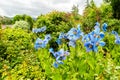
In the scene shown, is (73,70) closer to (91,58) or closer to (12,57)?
(91,58)

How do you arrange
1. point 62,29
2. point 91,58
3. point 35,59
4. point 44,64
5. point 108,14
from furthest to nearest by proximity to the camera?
point 108,14 → point 62,29 → point 35,59 → point 44,64 → point 91,58

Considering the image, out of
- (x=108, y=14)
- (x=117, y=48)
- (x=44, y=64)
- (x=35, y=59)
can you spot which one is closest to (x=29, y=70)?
(x=44, y=64)

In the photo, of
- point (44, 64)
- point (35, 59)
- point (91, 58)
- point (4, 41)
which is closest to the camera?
point (91, 58)

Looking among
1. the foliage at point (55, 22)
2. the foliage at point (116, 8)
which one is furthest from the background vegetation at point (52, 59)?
the foliage at point (116, 8)

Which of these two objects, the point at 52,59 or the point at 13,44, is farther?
the point at 13,44

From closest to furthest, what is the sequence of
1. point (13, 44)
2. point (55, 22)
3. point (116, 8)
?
point (13, 44) < point (55, 22) < point (116, 8)

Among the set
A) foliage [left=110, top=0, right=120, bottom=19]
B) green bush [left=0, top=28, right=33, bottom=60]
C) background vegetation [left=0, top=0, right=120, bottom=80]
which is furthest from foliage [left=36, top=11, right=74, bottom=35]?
green bush [left=0, top=28, right=33, bottom=60]

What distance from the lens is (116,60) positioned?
7.23 metres

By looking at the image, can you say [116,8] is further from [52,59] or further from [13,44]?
[52,59]

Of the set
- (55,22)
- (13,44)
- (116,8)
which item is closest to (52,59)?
(13,44)

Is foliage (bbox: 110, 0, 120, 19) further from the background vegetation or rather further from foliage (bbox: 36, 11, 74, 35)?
foliage (bbox: 36, 11, 74, 35)

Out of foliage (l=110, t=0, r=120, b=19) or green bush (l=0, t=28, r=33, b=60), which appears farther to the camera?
foliage (l=110, t=0, r=120, b=19)

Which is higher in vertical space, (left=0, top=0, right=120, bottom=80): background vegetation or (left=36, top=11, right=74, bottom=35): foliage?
(left=36, top=11, right=74, bottom=35): foliage

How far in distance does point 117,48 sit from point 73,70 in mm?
2078
